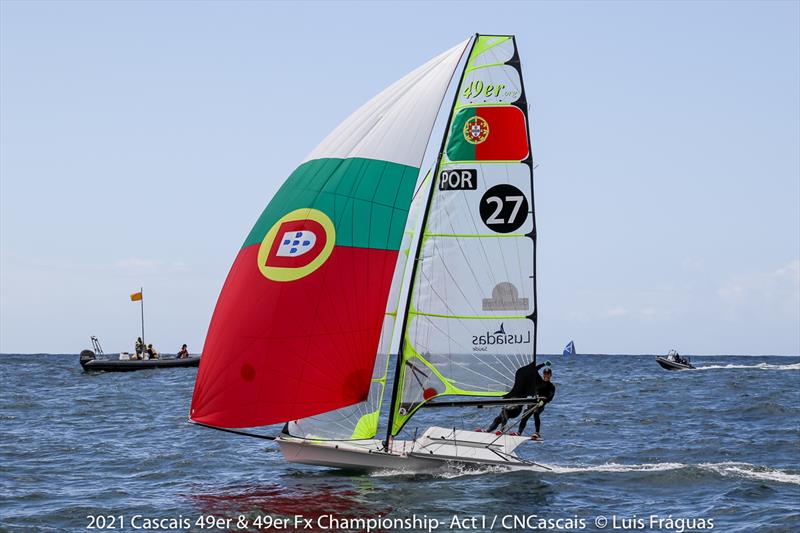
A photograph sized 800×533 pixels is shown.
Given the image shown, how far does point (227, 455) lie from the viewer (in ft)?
72.0

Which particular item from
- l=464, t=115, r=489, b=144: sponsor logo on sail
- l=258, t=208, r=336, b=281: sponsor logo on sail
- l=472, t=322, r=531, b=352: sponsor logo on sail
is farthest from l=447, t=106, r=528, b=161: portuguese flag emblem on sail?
l=472, t=322, r=531, b=352: sponsor logo on sail

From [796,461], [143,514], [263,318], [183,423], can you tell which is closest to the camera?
[143,514]

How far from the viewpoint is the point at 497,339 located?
1700 centimetres

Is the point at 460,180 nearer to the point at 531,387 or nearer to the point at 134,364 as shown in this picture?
the point at 531,387

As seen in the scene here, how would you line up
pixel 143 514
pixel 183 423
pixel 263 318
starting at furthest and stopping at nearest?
pixel 183 423 < pixel 263 318 < pixel 143 514

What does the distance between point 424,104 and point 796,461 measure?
37.9ft

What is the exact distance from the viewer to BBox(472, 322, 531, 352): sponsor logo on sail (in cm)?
1700

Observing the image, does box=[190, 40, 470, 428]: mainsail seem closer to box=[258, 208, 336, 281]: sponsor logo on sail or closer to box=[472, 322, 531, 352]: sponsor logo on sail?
box=[258, 208, 336, 281]: sponsor logo on sail

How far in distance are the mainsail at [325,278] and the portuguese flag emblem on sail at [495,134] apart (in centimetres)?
76

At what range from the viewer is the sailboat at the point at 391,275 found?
16547 millimetres

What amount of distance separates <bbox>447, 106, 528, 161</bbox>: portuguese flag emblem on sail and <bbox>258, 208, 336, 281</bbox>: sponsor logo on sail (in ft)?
9.33

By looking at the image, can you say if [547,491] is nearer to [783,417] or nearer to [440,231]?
[440,231]

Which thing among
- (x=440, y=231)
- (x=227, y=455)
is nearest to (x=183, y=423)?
(x=227, y=455)

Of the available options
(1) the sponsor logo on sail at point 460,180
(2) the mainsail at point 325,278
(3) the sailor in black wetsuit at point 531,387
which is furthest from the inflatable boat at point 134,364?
(1) the sponsor logo on sail at point 460,180
